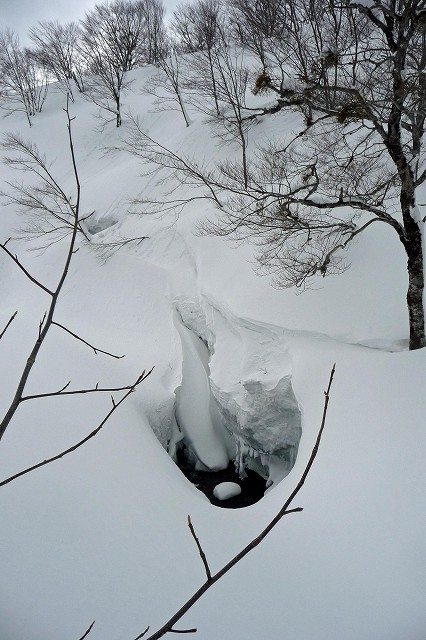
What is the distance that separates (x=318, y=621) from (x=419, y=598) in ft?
3.11

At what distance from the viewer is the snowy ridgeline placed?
7535 millimetres

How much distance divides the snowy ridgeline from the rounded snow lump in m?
0.57

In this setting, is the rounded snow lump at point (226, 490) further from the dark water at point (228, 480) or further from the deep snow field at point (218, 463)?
the deep snow field at point (218, 463)

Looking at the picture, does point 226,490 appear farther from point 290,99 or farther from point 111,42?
point 111,42

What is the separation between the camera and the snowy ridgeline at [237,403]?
7.54 metres

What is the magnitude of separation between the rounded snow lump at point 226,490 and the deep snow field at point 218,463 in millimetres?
784

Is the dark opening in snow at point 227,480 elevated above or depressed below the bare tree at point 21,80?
below

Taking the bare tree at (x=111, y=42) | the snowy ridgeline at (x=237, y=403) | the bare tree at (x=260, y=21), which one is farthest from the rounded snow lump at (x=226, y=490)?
the bare tree at (x=111, y=42)

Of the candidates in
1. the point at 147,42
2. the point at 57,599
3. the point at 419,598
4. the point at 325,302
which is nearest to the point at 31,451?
the point at 57,599

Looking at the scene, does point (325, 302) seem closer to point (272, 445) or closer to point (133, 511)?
point (272, 445)

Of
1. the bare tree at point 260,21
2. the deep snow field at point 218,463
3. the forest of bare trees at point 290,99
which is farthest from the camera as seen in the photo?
the bare tree at point 260,21

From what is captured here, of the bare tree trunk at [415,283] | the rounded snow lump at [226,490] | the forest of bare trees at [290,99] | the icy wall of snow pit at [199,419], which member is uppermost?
the forest of bare trees at [290,99]

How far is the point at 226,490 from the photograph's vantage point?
768 cm

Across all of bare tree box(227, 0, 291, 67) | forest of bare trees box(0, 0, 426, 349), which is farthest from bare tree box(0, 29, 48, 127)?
bare tree box(227, 0, 291, 67)
